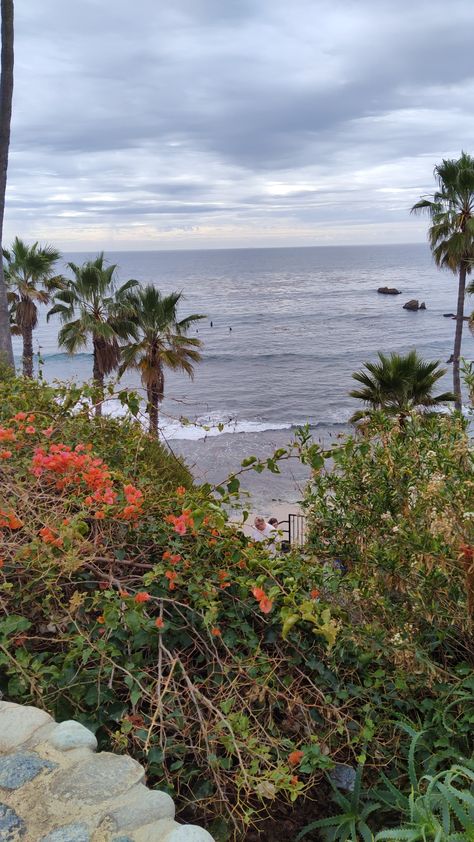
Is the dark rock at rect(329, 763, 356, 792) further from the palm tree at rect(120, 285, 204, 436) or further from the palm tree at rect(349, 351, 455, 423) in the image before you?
the palm tree at rect(120, 285, 204, 436)

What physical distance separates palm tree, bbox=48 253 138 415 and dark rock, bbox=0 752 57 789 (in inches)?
688

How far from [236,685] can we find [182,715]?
12.7 inches

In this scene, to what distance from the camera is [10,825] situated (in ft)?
7.45

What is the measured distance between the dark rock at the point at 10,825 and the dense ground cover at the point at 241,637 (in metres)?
0.51

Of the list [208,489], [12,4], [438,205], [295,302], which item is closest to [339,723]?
[208,489]

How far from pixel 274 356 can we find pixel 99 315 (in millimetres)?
36394

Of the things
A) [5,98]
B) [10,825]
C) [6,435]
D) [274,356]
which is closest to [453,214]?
[5,98]

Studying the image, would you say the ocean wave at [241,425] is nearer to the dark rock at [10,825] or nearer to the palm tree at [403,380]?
the palm tree at [403,380]

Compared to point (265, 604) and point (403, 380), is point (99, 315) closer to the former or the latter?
point (403, 380)

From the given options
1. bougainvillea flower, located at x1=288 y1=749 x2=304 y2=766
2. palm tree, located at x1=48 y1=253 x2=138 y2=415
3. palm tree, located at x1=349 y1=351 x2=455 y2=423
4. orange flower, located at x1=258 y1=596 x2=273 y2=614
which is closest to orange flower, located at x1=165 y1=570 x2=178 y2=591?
orange flower, located at x1=258 y1=596 x2=273 y2=614

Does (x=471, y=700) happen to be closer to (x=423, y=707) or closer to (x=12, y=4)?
(x=423, y=707)

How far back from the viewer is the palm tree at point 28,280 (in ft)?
71.8

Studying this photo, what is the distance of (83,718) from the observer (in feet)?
9.58

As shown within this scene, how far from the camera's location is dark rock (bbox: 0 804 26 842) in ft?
7.31
